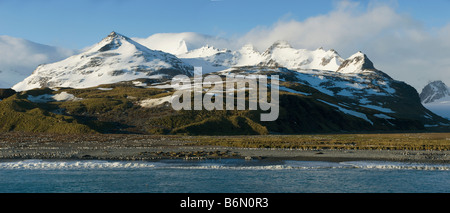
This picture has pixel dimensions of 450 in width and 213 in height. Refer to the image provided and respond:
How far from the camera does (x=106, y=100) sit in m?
140

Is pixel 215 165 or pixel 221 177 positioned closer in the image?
pixel 221 177

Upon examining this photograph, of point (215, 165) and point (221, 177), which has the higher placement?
point (215, 165)

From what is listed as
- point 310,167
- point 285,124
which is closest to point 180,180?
point 310,167

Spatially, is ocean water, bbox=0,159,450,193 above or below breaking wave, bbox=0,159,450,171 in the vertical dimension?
below

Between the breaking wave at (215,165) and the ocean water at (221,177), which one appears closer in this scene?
the ocean water at (221,177)

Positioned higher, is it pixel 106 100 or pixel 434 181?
→ pixel 106 100

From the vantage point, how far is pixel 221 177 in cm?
4075

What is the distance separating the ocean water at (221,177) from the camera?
3553cm

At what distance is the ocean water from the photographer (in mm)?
35531

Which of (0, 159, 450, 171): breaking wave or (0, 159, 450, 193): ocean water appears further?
(0, 159, 450, 171): breaking wave

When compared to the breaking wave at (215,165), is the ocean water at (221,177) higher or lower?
lower
